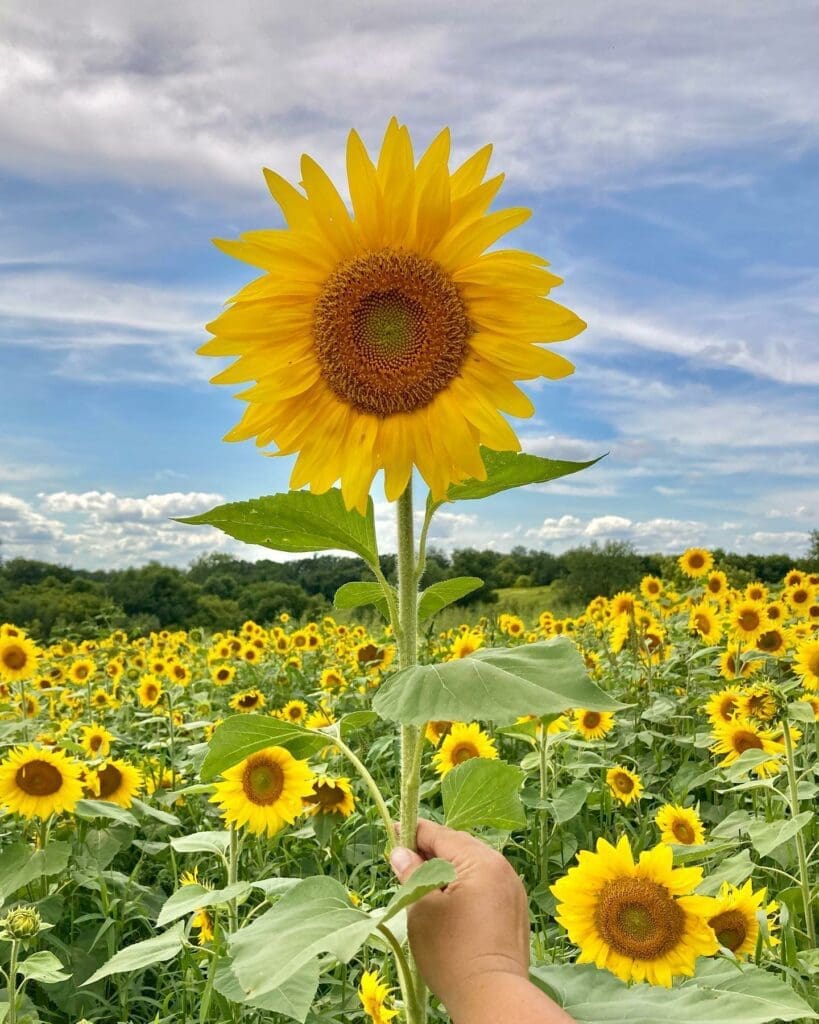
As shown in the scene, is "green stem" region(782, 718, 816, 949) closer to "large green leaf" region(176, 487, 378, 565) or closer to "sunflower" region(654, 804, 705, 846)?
"sunflower" region(654, 804, 705, 846)

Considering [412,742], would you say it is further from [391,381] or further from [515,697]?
[391,381]

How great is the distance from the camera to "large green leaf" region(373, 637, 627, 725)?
1.25 metres

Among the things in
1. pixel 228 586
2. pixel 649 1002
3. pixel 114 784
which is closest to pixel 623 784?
pixel 114 784

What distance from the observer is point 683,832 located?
3400mm

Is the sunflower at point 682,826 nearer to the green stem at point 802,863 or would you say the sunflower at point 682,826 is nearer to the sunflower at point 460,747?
the green stem at point 802,863


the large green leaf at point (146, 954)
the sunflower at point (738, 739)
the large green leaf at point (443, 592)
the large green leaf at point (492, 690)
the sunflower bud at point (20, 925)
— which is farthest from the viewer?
the sunflower at point (738, 739)

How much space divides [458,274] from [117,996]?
3.08 m

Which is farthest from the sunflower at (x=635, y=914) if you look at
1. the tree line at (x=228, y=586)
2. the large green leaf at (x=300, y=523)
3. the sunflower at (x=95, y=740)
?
the tree line at (x=228, y=586)

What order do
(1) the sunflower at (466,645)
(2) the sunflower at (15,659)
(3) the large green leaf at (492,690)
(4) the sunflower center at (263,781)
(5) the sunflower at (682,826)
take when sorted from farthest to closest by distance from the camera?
1. (2) the sunflower at (15,659)
2. (1) the sunflower at (466,645)
3. (5) the sunflower at (682,826)
4. (4) the sunflower center at (263,781)
5. (3) the large green leaf at (492,690)

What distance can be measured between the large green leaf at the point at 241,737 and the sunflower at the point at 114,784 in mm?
2600

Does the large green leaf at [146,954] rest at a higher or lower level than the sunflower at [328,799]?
lower

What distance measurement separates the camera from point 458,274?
62.0 inches

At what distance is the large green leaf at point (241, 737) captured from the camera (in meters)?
1.73

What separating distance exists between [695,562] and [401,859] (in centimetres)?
764
